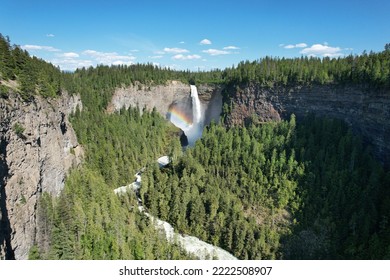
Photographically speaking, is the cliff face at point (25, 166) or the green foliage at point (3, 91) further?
the green foliage at point (3, 91)

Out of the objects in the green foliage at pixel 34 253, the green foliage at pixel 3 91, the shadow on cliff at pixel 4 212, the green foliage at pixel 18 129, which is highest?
the green foliage at pixel 3 91

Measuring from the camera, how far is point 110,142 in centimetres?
8444

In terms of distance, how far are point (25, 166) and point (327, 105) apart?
7189 centimetres

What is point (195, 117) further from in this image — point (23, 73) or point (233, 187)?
point (23, 73)

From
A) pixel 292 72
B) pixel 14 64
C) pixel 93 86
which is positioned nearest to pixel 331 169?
pixel 292 72

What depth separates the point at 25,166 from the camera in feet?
146

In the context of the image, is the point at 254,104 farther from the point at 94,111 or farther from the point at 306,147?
the point at 94,111

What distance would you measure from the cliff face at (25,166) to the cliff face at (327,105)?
203ft

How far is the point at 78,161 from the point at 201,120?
63.0 meters

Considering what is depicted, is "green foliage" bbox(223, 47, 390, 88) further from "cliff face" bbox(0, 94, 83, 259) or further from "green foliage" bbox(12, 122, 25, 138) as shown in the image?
"green foliage" bbox(12, 122, 25, 138)

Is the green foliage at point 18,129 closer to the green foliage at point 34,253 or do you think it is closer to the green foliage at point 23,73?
the green foliage at point 23,73

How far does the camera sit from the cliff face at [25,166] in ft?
127

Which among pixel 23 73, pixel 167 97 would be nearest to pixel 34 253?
pixel 23 73

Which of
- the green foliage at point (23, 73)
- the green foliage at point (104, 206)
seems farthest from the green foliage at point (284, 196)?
the green foliage at point (23, 73)
